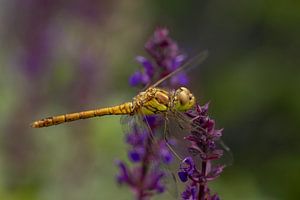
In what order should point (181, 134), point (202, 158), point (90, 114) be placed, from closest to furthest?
point (202, 158) < point (181, 134) < point (90, 114)

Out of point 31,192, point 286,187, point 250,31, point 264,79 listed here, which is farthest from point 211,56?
point 31,192

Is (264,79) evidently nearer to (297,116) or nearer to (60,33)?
(297,116)

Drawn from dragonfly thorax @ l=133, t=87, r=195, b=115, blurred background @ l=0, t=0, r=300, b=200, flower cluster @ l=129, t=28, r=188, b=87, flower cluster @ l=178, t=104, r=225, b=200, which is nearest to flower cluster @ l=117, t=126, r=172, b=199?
dragonfly thorax @ l=133, t=87, r=195, b=115

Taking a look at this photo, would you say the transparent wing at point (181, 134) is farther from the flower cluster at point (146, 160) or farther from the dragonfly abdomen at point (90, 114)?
the dragonfly abdomen at point (90, 114)

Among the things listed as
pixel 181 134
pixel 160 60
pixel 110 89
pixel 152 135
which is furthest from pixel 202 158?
pixel 110 89

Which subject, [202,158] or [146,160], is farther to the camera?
[146,160]

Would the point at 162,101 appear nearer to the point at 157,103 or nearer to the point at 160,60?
the point at 157,103

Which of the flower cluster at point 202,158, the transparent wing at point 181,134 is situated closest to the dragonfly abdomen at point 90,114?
the transparent wing at point 181,134
